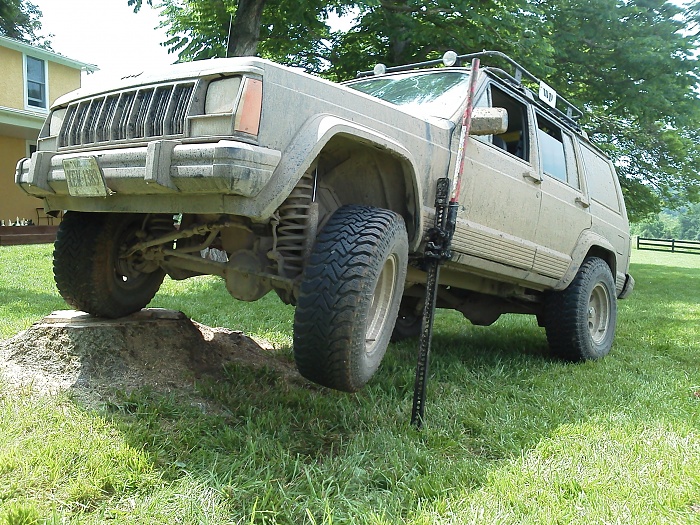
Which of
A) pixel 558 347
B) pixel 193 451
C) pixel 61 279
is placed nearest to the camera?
pixel 193 451

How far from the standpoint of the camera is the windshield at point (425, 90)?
3.73 meters

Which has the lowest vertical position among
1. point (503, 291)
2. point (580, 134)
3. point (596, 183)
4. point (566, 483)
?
point (566, 483)

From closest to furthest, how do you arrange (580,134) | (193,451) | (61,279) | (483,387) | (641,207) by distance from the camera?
(193,451) < (61,279) < (483,387) < (580,134) < (641,207)

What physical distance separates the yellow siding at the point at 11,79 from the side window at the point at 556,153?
636 inches

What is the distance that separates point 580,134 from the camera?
5.37 metres

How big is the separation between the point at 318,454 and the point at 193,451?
0.54 m

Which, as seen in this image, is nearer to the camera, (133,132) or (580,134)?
(133,132)

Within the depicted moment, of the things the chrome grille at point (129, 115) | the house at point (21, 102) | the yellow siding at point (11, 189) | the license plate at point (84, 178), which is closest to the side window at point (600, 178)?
the chrome grille at point (129, 115)

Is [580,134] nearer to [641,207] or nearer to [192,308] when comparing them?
[192,308]

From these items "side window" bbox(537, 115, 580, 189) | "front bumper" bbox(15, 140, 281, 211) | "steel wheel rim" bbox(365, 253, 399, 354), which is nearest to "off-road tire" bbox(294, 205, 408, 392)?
"steel wheel rim" bbox(365, 253, 399, 354)

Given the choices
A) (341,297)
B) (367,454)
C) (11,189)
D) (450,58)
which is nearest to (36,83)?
(11,189)

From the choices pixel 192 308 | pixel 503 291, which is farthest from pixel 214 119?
pixel 192 308

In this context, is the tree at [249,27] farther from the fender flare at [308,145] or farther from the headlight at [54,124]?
the fender flare at [308,145]

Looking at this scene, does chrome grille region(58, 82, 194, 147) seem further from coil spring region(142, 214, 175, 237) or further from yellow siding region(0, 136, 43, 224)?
yellow siding region(0, 136, 43, 224)
